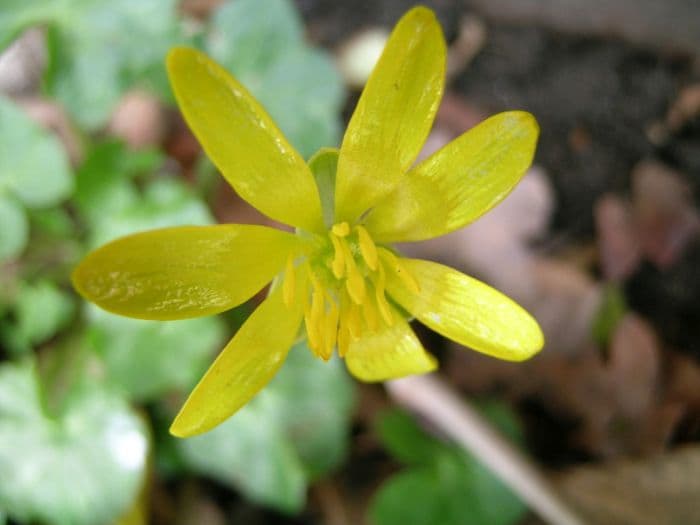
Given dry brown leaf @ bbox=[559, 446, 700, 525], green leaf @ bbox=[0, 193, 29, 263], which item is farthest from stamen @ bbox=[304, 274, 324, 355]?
dry brown leaf @ bbox=[559, 446, 700, 525]

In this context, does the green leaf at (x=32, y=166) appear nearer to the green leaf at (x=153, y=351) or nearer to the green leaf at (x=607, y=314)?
the green leaf at (x=153, y=351)

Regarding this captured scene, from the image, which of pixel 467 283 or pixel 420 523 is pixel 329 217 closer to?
pixel 467 283

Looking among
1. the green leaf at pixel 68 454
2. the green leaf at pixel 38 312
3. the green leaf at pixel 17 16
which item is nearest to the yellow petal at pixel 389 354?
the green leaf at pixel 68 454

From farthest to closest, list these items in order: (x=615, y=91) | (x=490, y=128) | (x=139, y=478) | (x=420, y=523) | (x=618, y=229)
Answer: (x=615, y=91) < (x=618, y=229) < (x=420, y=523) < (x=139, y=478) < (x=490, y=128)

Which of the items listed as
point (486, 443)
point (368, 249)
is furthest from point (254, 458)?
point (368, 249)

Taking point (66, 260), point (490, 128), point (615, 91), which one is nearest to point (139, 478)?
point (66, 260)

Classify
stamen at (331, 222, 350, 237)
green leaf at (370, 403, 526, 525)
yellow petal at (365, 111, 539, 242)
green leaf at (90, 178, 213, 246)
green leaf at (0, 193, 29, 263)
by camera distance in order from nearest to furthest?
yellow petal at (365, 111, 539, 242), stamen at (331, 222, 350, 237), green leaf at (0, 193, 29, 263), green leaf at (90, 178, 213, 246), green leaf at (370, 403, 526, 525)

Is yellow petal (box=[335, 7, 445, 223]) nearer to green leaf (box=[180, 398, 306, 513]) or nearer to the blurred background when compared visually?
the blurred background
